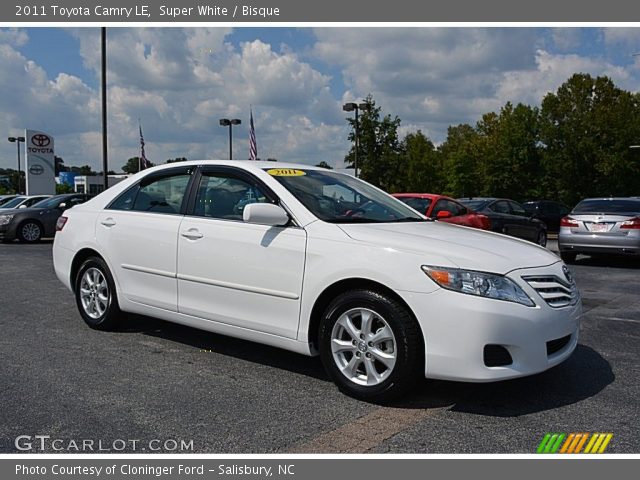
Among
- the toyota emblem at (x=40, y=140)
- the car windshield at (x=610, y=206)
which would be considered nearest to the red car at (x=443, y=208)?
the car windshield at (x=610, y=206)

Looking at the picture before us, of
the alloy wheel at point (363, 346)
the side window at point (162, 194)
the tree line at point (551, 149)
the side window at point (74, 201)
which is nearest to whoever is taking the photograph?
the alloy wheel at point (363, 346)

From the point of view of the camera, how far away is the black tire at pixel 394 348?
3.87m

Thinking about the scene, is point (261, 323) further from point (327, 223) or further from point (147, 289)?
point (147, 289)

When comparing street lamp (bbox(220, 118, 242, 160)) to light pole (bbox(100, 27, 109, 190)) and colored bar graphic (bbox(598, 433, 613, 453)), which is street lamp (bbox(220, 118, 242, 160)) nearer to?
light pole (bbox(100, 27, 109, 190))

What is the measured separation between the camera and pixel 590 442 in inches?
136

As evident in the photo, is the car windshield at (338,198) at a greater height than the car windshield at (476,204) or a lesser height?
greater

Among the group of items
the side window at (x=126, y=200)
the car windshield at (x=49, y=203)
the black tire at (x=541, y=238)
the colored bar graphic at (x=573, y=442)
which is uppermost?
the side window at (x=126, y=200)

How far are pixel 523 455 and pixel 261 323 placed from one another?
79.3 inches

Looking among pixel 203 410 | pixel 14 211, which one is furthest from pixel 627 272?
pixel 14 211

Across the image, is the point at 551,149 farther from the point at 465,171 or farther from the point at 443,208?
the point at 443,208

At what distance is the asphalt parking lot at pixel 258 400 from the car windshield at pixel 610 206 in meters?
6.84

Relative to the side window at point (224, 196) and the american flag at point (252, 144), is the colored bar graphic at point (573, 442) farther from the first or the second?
the american flag at point (252, 144)

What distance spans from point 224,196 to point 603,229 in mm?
9342

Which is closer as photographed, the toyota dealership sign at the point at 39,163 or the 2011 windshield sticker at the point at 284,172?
the 2011 windshield sticker at the point at 284,172
